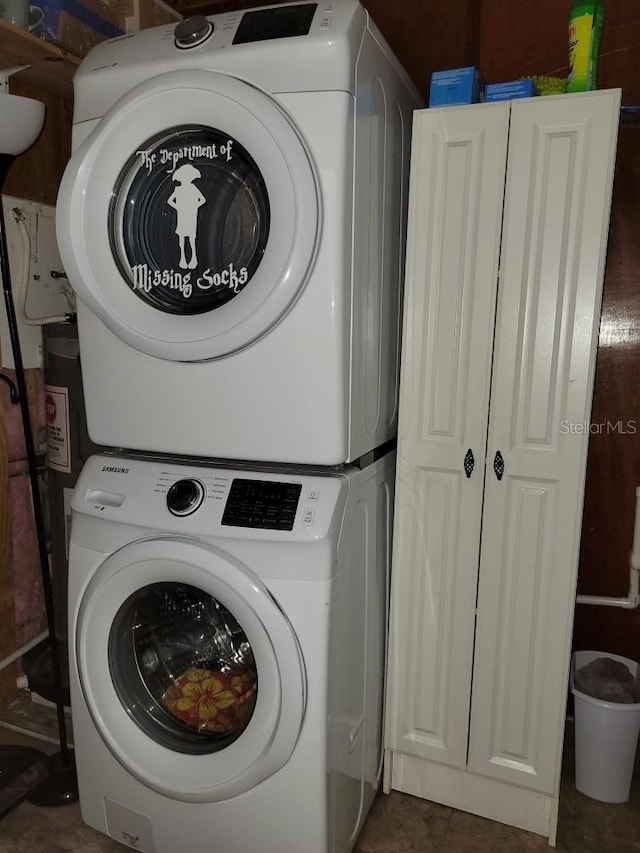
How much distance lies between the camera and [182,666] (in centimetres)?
146

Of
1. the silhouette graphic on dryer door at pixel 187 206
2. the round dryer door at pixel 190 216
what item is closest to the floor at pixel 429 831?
the round dryer door at pixel 190 216

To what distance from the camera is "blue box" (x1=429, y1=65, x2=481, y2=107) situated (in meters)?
1.40

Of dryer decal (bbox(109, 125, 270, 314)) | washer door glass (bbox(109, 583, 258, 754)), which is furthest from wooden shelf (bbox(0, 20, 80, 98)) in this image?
washer door glass (bbox(109, 583, 258, 754))

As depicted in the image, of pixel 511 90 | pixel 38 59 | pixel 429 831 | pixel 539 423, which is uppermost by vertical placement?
pixel 38 59

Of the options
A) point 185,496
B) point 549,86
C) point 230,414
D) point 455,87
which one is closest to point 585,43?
point 549,86

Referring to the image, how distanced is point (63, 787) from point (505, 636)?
125 cm

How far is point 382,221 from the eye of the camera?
1401mm

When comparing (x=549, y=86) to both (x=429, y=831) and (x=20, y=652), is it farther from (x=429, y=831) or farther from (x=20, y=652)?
(x=20, y=652)

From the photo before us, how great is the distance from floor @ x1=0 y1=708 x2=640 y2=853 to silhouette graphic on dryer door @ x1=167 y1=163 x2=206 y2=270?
1439 millimetres

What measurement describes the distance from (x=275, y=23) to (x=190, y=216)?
411mm

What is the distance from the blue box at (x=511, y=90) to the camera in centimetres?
137

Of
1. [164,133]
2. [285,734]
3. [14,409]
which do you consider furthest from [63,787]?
[164,133]

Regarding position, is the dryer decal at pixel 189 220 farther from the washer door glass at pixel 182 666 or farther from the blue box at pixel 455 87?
the washer door glass at pixel 182 666

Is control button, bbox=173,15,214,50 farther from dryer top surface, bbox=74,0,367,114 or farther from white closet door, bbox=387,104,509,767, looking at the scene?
white closet door, bbox=387,104,509,767
